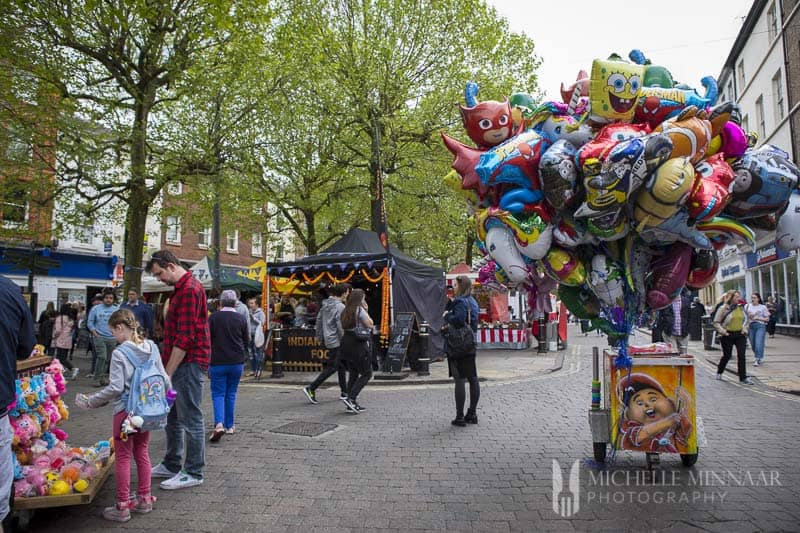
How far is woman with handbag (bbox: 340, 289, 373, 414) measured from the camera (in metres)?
7.90

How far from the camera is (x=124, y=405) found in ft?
13.3

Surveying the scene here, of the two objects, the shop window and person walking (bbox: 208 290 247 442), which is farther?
the shop window

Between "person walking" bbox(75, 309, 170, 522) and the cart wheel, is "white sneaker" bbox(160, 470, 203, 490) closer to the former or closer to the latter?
"person walking" bbox(75, 309, 170, 522)

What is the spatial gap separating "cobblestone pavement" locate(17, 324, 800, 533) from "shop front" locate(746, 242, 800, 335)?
15618mm

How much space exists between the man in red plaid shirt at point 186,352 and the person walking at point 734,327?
30.5ft

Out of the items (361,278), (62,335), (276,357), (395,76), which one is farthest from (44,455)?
(395,76)

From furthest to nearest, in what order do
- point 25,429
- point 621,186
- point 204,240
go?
1. point 204,240
2. point 25,429
3. point 621,186

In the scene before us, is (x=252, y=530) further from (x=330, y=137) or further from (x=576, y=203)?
(x=330, y=137)

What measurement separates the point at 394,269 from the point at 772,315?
1714cm

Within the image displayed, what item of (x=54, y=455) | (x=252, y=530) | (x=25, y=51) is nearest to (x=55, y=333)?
(x=25, y=51)

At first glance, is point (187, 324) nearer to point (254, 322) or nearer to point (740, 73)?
point (254, 322)

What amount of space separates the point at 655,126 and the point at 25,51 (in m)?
12.6

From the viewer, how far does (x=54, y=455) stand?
4324 millimetres

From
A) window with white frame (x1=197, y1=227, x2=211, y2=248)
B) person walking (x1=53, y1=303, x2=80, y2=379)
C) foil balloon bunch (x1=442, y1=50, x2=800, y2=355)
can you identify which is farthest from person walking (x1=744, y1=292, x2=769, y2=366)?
window with white frame (x1=197, y1=227, x2=211, y2=248)
